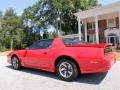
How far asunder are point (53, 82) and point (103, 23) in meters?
30.6

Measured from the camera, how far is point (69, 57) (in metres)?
7.64

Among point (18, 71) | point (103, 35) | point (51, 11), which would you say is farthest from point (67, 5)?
point (18, 71)

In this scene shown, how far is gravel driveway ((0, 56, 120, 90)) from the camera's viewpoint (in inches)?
268

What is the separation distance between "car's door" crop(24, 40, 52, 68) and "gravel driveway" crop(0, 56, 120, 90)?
464 mm

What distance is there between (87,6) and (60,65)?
140 feet

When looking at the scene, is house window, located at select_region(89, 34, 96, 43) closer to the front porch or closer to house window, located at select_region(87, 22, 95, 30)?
the front porch

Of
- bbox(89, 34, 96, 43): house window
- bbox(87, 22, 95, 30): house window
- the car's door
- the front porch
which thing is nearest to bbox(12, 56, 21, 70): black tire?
the car's door

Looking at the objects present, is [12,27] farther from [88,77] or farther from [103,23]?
[88,77]

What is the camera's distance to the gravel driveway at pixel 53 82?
22.3 feet

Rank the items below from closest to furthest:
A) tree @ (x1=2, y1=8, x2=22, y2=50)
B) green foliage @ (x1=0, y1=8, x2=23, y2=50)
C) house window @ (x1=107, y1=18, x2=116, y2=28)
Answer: house window @ (x1=107, y1=18, x2=116, y2=28), green foliage @ (x1=0, y1=8, x2=23, y2=50), tree @ (x1=2, y1=8, x2=22, y2=50)

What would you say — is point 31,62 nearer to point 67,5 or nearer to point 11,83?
point 11,83

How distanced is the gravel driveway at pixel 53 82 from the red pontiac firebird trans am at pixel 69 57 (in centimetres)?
37

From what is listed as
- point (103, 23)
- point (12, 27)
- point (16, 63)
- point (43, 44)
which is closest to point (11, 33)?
point (12, 27)

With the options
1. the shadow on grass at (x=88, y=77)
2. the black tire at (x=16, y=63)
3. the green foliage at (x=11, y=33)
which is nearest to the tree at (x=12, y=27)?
the green foliage at (x=11, y=33)
